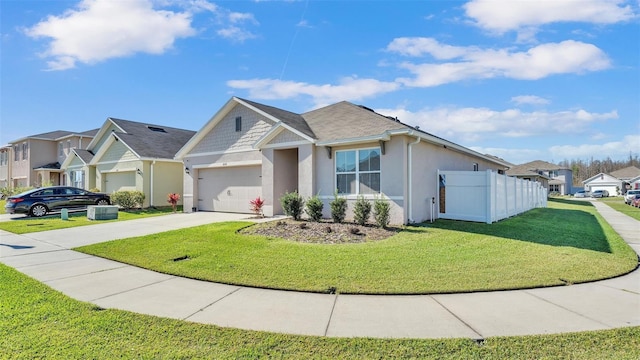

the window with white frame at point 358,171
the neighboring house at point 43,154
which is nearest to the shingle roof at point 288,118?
the window with white frame at point 358,171

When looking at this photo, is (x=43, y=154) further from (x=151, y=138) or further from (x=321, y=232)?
(x=321, y=232)

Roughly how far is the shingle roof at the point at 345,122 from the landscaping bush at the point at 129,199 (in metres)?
11.0

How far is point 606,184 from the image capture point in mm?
71625

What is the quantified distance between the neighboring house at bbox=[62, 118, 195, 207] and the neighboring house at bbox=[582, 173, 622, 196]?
8577cm

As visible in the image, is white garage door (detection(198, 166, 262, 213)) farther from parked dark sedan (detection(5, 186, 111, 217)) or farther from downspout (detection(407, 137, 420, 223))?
downspout (detection(407, 137, 420, 223))

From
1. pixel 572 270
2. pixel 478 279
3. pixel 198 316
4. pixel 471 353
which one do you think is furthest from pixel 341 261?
pixel 572 270

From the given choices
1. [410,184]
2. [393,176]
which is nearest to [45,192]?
[393,176]

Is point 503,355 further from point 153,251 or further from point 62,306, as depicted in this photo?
point 153,251

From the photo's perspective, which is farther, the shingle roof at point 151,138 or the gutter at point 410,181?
the shingle roof at point 151,138

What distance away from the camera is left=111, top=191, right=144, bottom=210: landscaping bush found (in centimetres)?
1897

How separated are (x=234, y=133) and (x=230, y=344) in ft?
44.8

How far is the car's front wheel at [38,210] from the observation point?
16.2 metres

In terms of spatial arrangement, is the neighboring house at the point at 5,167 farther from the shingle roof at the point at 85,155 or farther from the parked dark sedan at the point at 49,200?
the parked dark sedan at the point at 49,200

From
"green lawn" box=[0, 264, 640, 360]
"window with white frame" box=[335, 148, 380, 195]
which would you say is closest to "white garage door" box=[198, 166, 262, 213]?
"window with white frame" box=[335, 148, 380, 195]
